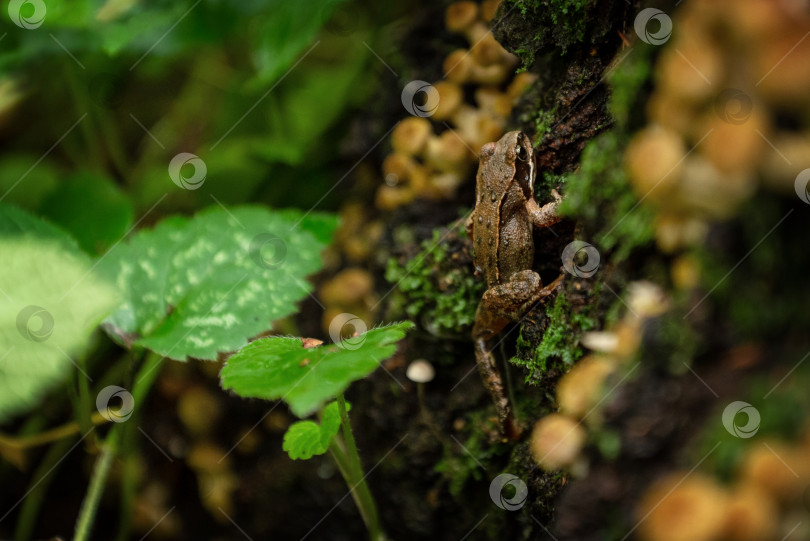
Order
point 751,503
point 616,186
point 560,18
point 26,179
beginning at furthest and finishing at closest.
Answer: point 26,179 < point 560,18 < point 616,186 < point 751,503

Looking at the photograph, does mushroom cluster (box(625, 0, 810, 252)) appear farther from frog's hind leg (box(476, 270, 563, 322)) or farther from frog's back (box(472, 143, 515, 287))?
frog's back (box(472, 143, 515, 287))

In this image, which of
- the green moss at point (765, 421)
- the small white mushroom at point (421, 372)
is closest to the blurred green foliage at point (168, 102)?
the small white mushroom at point (421, 372)

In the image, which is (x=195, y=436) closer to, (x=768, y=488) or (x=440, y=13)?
(x=440, y=13)

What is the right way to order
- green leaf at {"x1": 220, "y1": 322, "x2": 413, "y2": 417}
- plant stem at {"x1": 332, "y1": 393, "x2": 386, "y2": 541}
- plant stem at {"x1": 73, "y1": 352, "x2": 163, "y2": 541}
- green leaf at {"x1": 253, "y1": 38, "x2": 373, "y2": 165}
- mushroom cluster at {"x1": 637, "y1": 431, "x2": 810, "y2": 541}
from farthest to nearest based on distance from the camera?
green leaf at {"x1": 253, "y1": 38, "x2": 373, "y2": 165} < plant stem at {"x1": 73, "y1": 352, "x2": 163, "y2": 541} < plant stem at {"x1": 332, "y1": 393, "x2": 386, "y2": 541} < green leaf at {"x1": 220, "y1": 322, "x2": 413, "y2": 417} < mushroom cluster at {"x1": 637, "y1": 431, "x2": 810, "y2": 541}

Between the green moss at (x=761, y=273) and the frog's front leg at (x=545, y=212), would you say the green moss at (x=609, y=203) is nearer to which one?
the frog's front leg at (x=545, y=212)

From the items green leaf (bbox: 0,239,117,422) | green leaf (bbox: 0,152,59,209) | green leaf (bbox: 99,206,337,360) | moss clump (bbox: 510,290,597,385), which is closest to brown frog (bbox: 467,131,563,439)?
moss clump (bbox: 510,290,597,385)

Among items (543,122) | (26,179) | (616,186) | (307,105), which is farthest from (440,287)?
(26,179)

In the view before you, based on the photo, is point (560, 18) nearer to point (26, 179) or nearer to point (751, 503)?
point (751, 503)
